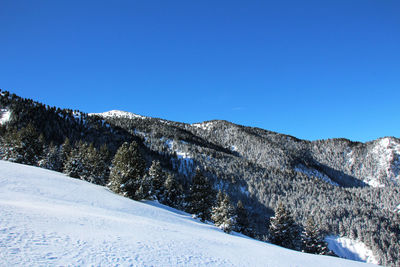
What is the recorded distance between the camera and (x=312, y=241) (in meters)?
41.7

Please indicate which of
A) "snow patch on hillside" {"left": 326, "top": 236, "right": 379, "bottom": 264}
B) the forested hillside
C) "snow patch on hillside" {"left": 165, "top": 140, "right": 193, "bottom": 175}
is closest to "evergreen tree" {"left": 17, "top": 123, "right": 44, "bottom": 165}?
the forested hillside

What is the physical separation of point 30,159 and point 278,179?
152795mm

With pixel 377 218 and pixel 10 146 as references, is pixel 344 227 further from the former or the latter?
pixel 10 146

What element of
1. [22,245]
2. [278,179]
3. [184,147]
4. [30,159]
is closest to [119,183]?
[22,245]

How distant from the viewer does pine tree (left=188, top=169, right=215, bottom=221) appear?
4034 cm

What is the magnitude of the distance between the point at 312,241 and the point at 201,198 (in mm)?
22682

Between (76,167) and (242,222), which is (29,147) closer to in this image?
(76,167)

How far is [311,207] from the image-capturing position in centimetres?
12975

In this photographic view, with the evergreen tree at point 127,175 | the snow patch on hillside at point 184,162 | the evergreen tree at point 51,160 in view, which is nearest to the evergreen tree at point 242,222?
the evergreen tree at point 127,175

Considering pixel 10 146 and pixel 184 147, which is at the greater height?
pixel 184 147

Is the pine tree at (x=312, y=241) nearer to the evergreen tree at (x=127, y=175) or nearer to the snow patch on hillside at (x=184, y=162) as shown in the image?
the evergreen tree at (x=127, y=175)

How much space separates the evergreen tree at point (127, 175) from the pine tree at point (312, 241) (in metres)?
32.1

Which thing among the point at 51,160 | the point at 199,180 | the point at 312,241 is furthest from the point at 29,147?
the point at 312,241

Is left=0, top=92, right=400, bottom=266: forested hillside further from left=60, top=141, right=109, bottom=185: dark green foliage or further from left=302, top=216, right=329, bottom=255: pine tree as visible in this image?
left=302, top=216, right=329, bottom=255: pine tree
